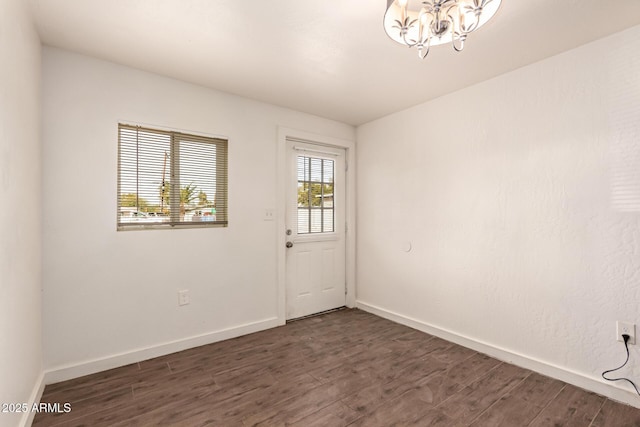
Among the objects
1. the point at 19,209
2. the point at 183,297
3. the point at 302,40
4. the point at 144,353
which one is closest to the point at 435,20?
the point at 302,40

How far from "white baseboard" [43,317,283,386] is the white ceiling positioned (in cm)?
237

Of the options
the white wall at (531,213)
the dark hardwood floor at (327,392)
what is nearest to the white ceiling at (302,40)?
the white wall at (531,213)

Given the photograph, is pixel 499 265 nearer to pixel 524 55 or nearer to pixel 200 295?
pixel 524 55

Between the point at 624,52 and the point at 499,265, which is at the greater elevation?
the point at 624,52

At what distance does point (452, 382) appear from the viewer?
2.15 m

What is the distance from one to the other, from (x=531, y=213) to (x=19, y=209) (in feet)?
11.2

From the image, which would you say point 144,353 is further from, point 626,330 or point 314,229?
point 626,330

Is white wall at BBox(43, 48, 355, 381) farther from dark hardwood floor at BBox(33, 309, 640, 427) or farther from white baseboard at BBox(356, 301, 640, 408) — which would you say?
white baseboard at BBox(356, 301, 640, 408)

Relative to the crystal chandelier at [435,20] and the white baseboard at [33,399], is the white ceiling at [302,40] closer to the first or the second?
the crystal chandelier at [435,20]

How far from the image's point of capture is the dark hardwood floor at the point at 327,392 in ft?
5.77

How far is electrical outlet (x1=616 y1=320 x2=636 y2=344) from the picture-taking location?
1.88m

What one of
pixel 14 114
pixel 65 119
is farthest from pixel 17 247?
pixel 65 119

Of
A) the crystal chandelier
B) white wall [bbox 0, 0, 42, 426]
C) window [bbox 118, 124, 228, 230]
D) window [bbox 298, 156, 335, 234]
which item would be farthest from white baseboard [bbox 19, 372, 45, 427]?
the crystal chandelier

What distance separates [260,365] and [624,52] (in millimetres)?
3460
